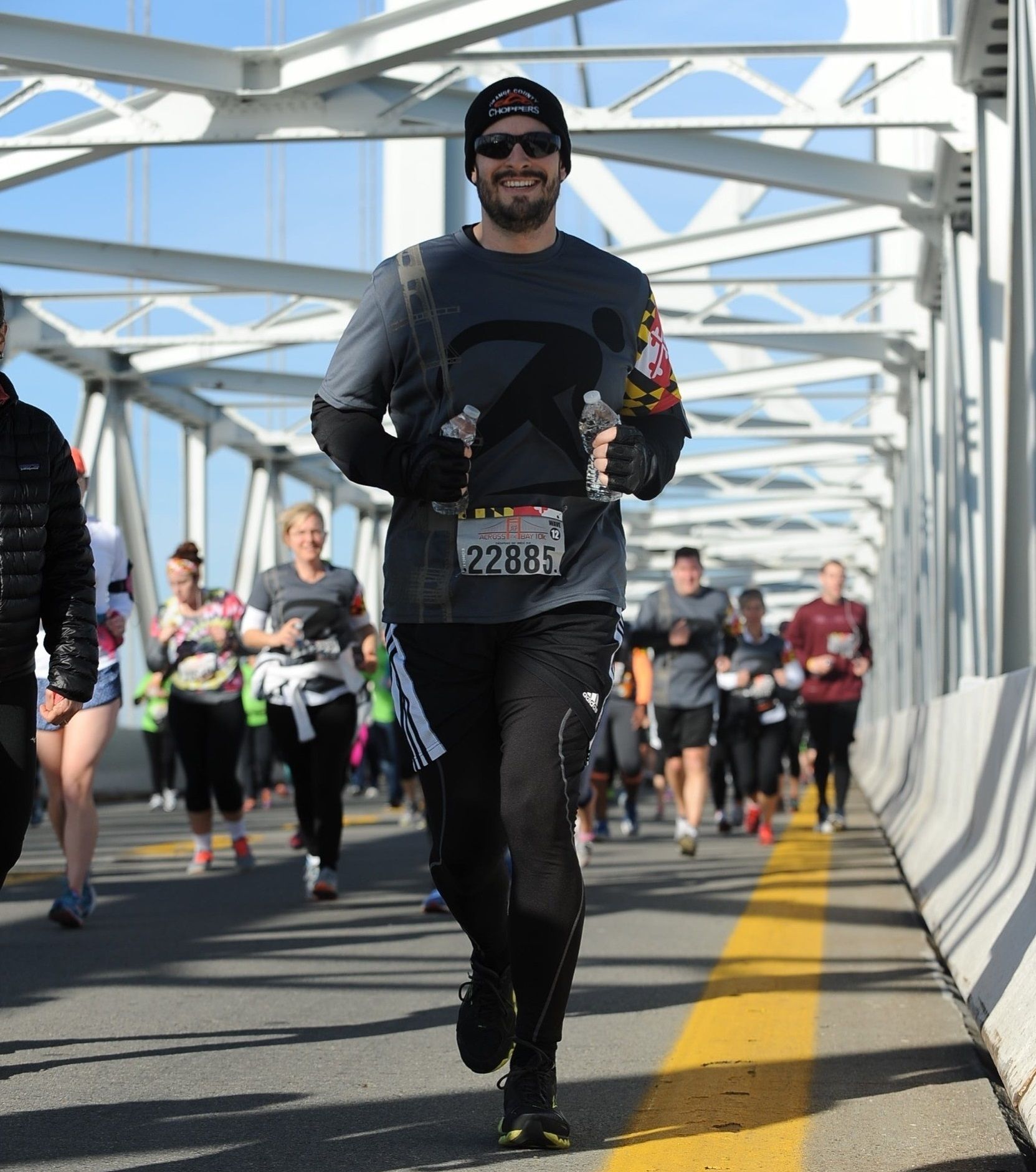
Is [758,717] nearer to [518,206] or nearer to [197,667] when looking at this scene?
[197,667]

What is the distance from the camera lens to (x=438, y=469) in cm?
383

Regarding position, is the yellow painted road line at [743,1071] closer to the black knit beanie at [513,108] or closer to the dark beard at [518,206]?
the dark beard at [518,206]

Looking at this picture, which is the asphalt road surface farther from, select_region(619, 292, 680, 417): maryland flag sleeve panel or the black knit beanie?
the black knit beanie

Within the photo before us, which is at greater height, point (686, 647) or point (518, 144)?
point (518, 144)

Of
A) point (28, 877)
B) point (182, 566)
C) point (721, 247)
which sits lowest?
point (28, 877)

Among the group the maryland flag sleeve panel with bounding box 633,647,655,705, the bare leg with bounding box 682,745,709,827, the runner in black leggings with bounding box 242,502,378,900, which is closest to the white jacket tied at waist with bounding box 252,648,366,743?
the runner in black leggings with bounding box 242,502,378,900

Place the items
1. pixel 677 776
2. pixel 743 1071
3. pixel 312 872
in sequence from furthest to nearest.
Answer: pixel 677 776, pixel 312 872, pixel 743 1071

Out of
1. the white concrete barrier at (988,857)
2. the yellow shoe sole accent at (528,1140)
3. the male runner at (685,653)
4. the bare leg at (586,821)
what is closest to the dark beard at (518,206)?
the yellow shoe sole accent at (528,1140)

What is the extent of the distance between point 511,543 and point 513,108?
868mm

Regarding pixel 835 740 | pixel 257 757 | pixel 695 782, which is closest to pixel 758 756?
pixel 835 740

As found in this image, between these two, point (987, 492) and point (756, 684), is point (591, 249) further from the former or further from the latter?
point (756, 684)

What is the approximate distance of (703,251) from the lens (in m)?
20.1

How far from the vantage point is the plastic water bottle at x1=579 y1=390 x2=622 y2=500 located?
13.1 ft

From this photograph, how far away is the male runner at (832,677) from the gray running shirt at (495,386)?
11456 mm
